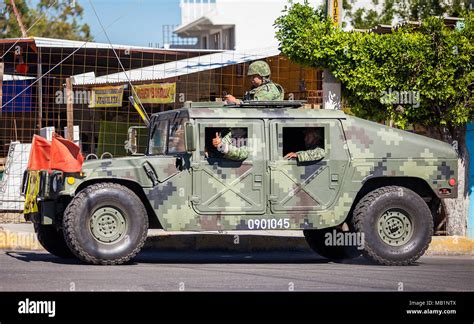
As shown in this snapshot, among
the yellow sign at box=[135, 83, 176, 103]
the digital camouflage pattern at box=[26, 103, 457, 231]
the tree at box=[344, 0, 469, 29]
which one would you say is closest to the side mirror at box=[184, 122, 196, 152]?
the digital camouflage pattern at box=[26, 103, 457, 231]

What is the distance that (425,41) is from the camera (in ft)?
50.9

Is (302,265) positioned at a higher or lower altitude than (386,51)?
lower

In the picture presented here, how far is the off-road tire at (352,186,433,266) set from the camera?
41.3 ft

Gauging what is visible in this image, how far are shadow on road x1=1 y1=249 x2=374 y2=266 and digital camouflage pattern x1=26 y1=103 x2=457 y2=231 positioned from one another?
3.08 ft

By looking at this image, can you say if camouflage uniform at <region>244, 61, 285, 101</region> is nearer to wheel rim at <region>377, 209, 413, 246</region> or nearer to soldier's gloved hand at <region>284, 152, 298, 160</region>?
soldier's gloved hand at <region>284, 152, 298, 160</region>

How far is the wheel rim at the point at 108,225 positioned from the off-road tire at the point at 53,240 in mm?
1237

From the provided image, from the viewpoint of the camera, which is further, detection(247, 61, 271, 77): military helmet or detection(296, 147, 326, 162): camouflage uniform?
detection(247, 61, 271, 77): military helmet

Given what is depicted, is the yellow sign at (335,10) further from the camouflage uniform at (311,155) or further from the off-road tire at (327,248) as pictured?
the camouflage uniform at (311,155)

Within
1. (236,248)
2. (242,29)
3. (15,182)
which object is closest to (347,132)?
(236,248)

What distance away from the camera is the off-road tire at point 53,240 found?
1302 centimetres
